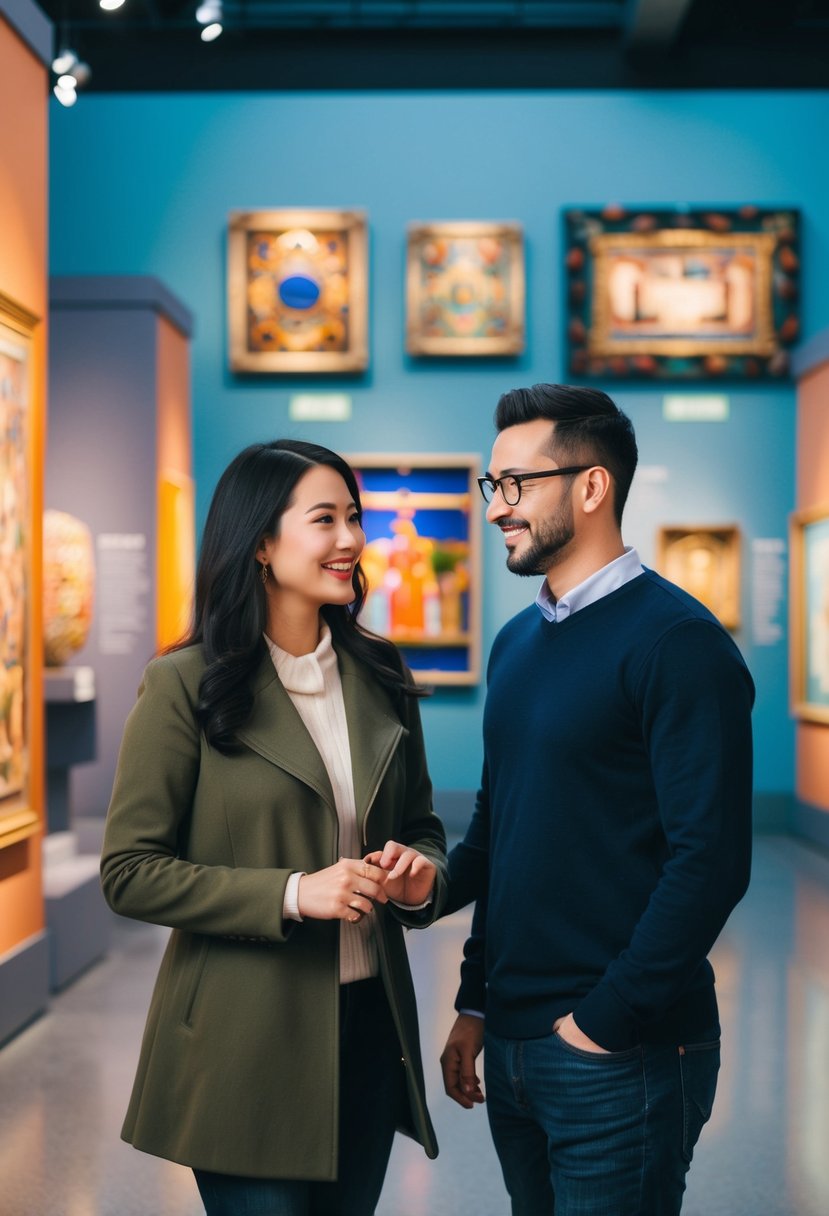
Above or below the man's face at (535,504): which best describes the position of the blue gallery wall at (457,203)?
above

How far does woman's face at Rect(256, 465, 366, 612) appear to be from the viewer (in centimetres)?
212

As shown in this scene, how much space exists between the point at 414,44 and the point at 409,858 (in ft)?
33.4

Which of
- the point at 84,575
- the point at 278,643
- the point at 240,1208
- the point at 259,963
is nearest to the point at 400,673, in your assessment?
the point at 278,643

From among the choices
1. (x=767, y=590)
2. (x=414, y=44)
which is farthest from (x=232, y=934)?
(x=414, y=44)

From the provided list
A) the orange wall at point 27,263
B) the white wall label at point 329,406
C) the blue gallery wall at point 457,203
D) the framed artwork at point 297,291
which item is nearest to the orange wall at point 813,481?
the blue gallery wall at point 457,203

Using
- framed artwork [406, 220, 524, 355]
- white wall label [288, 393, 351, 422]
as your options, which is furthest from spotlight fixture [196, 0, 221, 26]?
Answer: white wall label [288, 393, 351, 422]

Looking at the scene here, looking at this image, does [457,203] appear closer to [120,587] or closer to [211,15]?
[211,15]

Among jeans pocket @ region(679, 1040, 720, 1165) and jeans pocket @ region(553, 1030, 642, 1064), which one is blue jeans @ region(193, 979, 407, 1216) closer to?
jeans pocket @ region(553, 1030, 642, 1064)

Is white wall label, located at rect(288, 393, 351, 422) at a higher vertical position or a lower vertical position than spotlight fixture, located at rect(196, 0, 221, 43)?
lower

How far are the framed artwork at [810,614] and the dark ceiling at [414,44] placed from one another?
3.87 meters

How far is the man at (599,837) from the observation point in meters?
1.85

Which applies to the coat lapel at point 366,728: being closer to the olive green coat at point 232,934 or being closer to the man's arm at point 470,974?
the olive green coat at point 232,934

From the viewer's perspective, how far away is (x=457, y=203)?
34.4 feet

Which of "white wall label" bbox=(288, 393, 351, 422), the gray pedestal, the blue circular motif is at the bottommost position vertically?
the gray pedestal
